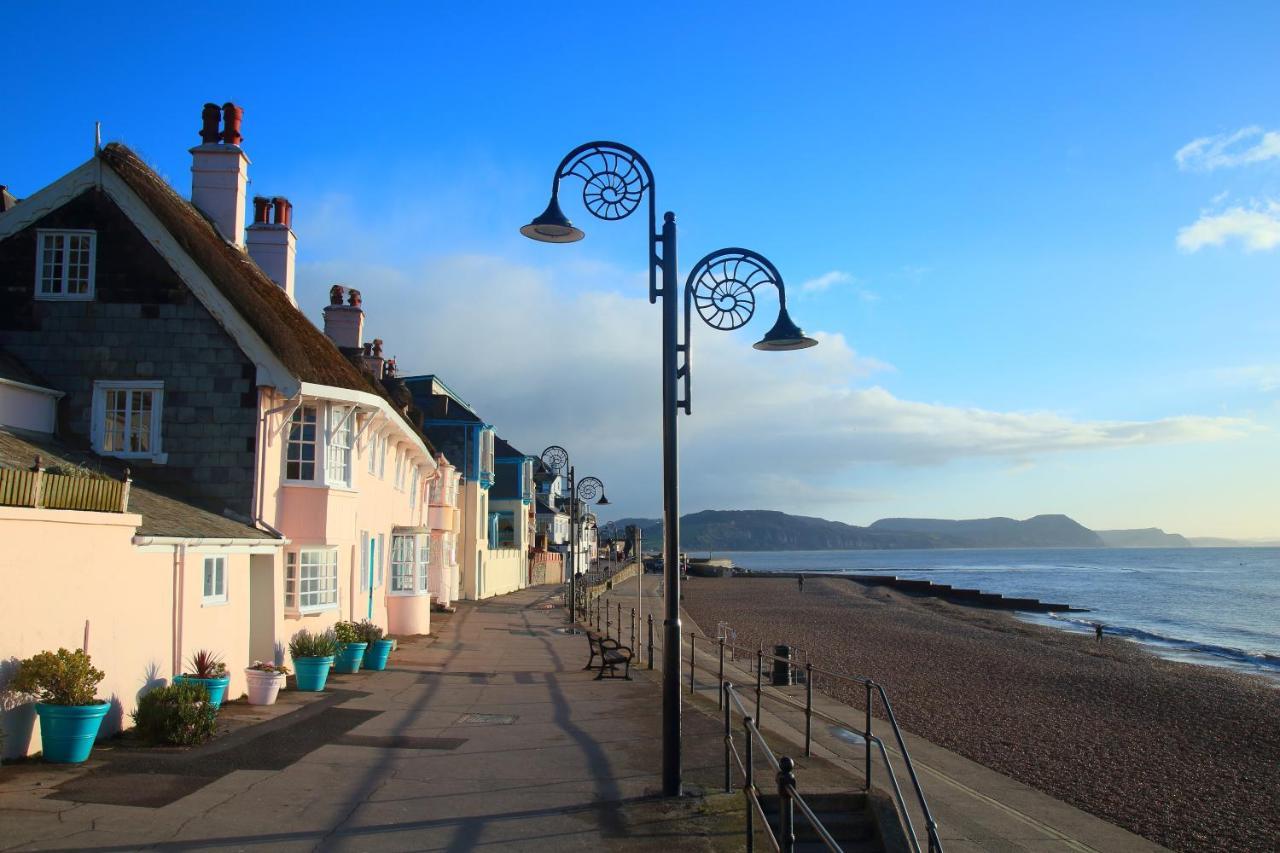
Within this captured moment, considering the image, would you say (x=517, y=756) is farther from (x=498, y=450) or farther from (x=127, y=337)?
(x=498, y=450)

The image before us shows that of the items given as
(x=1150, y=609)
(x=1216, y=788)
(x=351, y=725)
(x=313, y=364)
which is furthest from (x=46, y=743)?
(x=1150, y=609)

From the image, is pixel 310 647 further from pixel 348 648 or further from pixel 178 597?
pixel 178 597

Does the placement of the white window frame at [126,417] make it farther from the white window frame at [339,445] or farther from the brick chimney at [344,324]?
the brick chimney at [344,324]

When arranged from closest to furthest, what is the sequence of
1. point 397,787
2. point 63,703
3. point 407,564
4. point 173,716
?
point 397,787
point 63,703
point 173,716
point 407,564

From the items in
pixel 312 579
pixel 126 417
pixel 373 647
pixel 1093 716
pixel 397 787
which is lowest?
pixel 1093 716

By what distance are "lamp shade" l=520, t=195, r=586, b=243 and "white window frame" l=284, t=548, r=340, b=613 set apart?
9913 mm

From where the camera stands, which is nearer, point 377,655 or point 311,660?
point 311,660

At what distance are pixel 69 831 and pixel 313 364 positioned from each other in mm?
11802

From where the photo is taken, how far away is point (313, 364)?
60.9 ft

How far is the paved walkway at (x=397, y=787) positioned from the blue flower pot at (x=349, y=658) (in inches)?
112

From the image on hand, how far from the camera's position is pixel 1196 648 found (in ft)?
140

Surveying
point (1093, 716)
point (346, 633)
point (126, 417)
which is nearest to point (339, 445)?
point (346, 633)

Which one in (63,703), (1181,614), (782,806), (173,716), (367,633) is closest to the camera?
(782,806)

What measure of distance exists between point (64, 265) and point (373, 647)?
8608 mm
